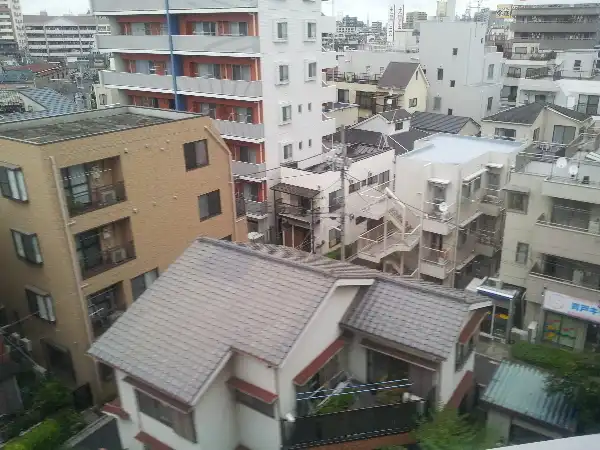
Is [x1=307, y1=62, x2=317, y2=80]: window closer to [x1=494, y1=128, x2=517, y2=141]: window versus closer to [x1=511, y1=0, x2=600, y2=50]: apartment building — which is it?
[x1=494, y1=128, x2=517, y2=141]: window

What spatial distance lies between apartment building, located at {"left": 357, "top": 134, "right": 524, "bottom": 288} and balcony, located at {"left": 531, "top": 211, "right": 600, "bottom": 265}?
17.5 feet

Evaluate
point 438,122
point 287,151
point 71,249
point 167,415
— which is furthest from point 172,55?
point 167,415

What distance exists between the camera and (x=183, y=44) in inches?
1400

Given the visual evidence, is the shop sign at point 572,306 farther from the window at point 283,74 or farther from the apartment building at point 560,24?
the apartment building at point 560,24

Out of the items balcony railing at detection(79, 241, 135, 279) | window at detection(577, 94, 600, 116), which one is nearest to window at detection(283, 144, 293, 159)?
balcony railing at detection(79, 241, 135, 279)

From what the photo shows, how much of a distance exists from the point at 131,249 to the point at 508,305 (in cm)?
1809

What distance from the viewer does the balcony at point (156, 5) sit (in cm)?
3188

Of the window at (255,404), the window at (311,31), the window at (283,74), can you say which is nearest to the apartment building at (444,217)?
the window at (283,74)

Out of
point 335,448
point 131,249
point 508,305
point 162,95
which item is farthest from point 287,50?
point 335,448

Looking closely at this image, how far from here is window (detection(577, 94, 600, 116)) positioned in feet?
145

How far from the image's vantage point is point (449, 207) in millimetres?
27359

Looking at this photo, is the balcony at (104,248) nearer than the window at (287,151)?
Yes

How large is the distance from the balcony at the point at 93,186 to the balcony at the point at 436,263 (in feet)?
56.8

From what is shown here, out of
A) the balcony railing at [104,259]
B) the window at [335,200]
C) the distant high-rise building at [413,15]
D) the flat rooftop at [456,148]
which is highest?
the distant high-rise building at [413,15]
